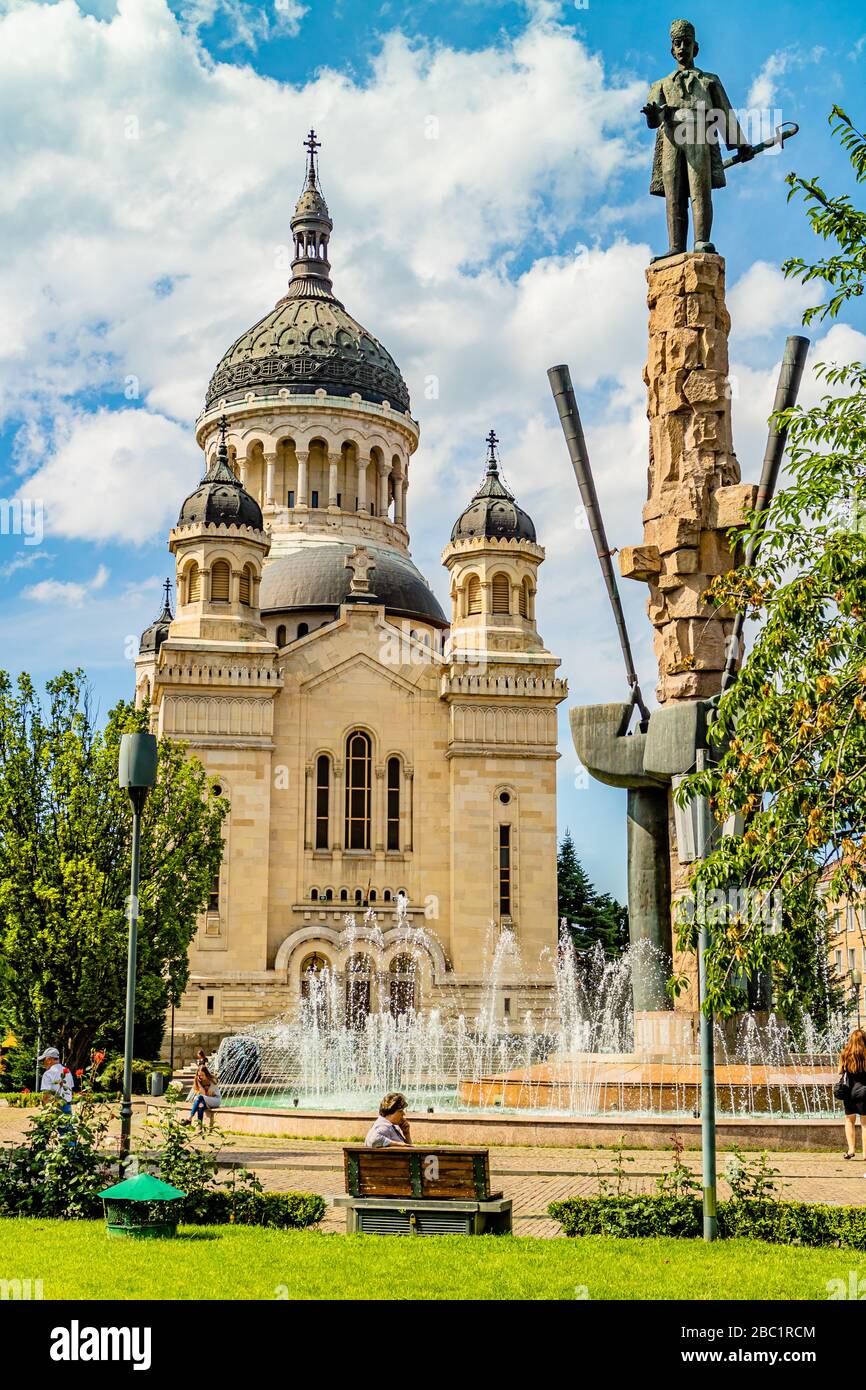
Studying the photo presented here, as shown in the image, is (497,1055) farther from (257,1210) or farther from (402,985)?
(257,1210)

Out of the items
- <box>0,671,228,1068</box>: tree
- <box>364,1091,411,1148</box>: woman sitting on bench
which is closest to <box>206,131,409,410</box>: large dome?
<box>0,671,228,1068</box>: tree

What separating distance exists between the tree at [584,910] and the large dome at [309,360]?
801 inches

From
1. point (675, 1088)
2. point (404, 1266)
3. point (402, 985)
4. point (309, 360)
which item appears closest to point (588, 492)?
point (675, 1088)

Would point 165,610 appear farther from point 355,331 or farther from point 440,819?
point 440,819

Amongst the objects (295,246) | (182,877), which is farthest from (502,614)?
(295,246)

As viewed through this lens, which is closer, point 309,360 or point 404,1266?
point 404,1266

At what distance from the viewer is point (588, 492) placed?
820 inches

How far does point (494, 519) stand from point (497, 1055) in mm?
17857

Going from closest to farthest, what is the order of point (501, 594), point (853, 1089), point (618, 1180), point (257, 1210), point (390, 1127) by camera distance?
1. point (257, 1210)
2. point (390, 1127)
3. point (618, 1180)
4. point (853, 1089)
5. point (501, 594)

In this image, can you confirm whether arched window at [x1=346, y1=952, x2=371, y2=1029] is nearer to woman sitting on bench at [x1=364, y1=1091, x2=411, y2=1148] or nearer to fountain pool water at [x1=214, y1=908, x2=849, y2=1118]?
fountain pool water at [x1=214, y1=908, x2=849, y2=1118]

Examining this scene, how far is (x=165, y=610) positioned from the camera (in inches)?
2803

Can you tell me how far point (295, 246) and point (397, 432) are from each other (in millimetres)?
12149

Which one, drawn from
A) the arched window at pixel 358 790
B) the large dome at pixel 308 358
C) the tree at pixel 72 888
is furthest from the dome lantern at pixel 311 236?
the tree at pixel 72 888

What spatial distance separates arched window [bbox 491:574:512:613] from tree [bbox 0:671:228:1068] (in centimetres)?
2052
